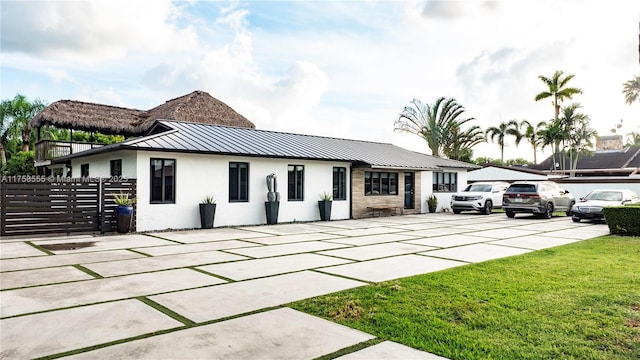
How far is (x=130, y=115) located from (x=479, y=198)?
22.3 metres

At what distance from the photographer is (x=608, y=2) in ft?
13.6

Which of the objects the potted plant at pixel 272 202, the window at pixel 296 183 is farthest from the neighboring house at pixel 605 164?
the potted plant at pixel 272 202

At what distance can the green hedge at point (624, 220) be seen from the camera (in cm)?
1287

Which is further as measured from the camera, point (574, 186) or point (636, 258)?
point (574, 186)

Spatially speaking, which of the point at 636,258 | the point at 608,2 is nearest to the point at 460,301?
the point at 608,2

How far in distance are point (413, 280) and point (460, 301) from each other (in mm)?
1333

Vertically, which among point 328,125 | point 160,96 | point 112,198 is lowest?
point 112,198

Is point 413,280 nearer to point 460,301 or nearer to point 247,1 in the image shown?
point 460,301

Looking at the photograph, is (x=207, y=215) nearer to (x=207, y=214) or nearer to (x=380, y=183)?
(x=207, y=214)

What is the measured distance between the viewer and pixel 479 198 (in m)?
22.2

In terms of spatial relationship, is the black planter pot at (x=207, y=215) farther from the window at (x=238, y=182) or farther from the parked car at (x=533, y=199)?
the parked car at (x=533, y=199)

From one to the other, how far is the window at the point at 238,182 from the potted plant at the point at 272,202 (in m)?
0.82

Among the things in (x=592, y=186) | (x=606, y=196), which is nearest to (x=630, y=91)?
(x=592, y=186)

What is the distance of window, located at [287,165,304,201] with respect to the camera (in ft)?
57.9
